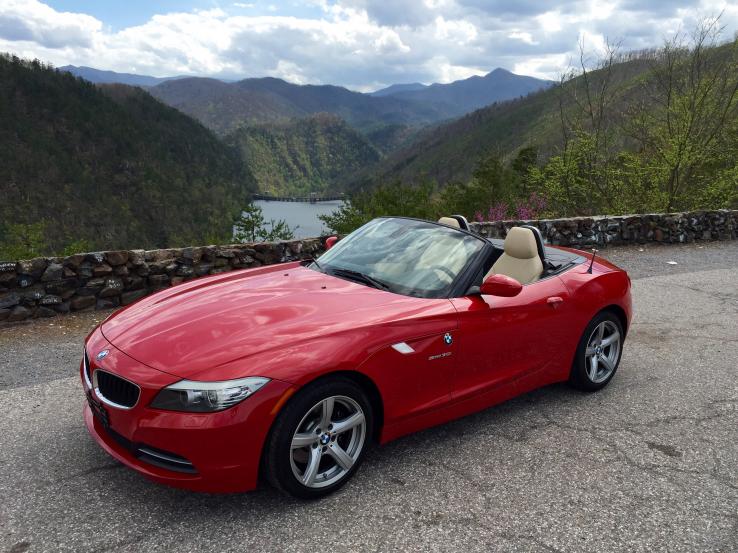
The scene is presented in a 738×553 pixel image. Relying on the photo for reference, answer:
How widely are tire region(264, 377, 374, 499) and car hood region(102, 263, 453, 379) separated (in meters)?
0.28

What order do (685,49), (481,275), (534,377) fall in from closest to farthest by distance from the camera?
(481,275) → (534,377) → (685,49)

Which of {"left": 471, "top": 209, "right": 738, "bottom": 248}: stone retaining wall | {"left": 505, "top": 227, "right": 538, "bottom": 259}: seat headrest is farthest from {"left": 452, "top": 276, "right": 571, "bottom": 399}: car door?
{"left": 471, "top": 209, "right": 738, "bottom": 248}: stone retaining wall

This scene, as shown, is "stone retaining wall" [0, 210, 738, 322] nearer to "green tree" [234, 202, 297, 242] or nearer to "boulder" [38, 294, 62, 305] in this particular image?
"boulder" [38, 294, 62, 305]

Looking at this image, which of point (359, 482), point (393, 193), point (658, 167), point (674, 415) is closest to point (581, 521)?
point (359, 482)

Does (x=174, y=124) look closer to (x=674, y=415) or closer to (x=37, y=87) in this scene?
(x=37, y=87)

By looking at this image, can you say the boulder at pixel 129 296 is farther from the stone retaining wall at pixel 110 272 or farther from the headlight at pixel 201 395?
the headlight at pixel 201 395

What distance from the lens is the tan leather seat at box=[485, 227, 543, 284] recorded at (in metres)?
4.17

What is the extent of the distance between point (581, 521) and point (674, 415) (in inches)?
68.3

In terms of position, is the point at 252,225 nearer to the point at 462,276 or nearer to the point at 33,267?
the point at 33,267

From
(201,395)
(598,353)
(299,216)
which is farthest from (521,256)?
(299,216)

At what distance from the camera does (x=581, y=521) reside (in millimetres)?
2877

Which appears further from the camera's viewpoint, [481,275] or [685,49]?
[685,49]

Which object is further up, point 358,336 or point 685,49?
point 685,49

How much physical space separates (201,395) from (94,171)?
368 ft
